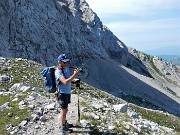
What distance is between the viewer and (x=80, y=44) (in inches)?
4018

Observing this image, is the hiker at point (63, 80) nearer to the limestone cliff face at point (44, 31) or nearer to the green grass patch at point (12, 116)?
the green grass patch at point (12, 116)

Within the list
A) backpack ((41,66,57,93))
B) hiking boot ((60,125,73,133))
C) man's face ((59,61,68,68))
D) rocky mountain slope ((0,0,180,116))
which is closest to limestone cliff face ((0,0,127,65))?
rocky mountain slope ((0,0,180,116))

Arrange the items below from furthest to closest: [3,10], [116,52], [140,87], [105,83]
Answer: [116,52]
[140,87]
[105,83]
[3,10]

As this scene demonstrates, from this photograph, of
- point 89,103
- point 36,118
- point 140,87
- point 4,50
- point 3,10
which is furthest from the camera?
point 140,87

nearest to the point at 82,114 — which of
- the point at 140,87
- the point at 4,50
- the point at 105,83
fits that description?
the point at 4,50

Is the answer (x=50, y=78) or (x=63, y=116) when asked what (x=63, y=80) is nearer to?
(x=50, y=78)

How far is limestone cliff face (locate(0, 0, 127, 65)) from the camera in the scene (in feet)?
227

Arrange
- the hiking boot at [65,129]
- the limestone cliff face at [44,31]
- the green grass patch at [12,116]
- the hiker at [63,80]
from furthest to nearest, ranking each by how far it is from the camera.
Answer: the limestone cliff face at [44,31]
the green grass patch at [12,116]
the hiking boot at [65,129]
the hiker at [63,80]

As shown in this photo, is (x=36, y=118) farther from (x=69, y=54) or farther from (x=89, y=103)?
(x=69, y=54)

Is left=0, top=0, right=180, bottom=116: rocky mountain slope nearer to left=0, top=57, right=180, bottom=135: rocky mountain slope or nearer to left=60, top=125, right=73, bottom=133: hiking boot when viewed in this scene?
left=0, top=57, right=180, bottom=135: rocky mountain slope

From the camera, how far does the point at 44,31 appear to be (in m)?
82.4

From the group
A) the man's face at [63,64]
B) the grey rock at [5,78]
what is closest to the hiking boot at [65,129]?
the man's face at [63,64]

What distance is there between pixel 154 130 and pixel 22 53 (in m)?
52.4

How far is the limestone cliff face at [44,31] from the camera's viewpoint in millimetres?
69188
